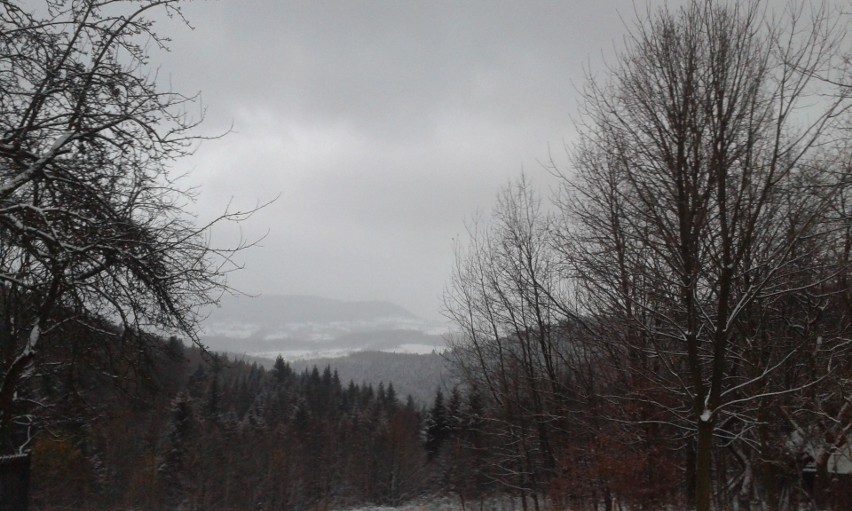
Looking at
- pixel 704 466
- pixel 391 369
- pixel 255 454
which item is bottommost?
pixel 255 454

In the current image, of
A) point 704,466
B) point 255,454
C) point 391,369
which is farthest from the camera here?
point 391,369

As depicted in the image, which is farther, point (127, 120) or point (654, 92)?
point (654, 92)

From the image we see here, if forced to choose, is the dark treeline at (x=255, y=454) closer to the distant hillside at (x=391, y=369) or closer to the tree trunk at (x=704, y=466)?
the tree trunk at (x=704, y=466)

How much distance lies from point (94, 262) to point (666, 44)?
6133 millimetres

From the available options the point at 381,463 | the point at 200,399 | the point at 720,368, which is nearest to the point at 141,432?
the point at 200,399

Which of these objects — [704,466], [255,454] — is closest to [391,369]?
[255,454]

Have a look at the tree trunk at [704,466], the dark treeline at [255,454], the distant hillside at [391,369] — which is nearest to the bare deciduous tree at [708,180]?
the tree trunk at [704,466]

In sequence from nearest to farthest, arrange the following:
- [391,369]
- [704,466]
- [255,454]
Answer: [704,466] → [255,454] → [391,369]

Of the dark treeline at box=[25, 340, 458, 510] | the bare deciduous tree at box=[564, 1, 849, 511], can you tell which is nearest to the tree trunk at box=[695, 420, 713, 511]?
the bare deciduous tree at box=[564, 1, 849, 511]

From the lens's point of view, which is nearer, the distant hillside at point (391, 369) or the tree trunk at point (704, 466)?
the tree trunk at point (704, 466)

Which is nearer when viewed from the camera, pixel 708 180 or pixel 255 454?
pixel 708 180

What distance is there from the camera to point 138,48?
5.06 metres

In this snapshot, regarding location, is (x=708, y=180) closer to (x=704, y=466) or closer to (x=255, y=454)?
(x=704, y=466)

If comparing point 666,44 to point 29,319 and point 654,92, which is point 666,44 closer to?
point 654,92
